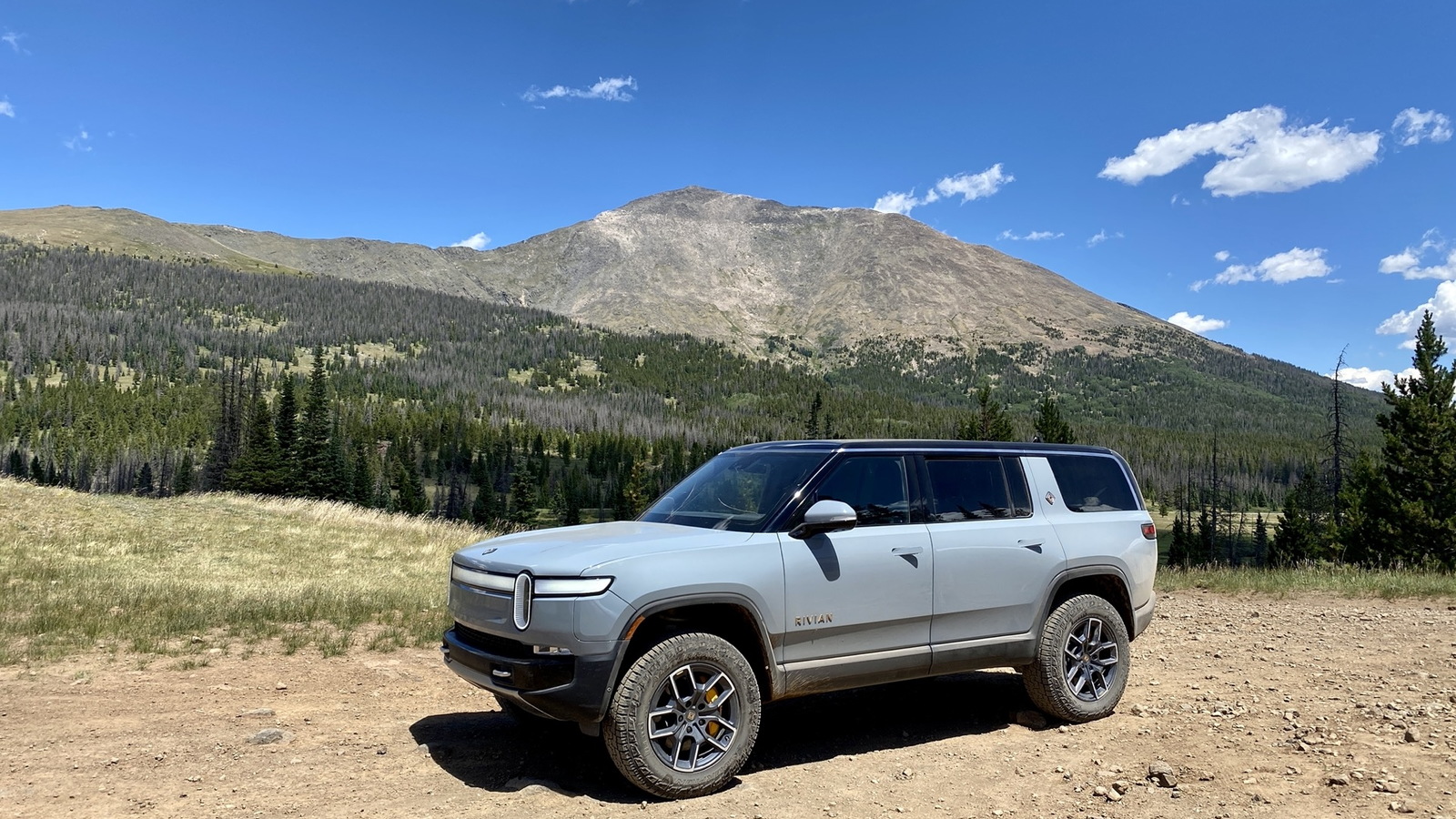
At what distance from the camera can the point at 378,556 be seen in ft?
62.9

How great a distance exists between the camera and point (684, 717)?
514 cm

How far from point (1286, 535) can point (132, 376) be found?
618 feet

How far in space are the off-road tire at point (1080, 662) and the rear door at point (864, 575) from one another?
50.8 inches

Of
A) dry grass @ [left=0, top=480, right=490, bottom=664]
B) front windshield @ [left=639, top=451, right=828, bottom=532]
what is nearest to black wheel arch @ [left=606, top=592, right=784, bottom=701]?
front windshield @ [left=639, top=451, right=828, bottom=532]

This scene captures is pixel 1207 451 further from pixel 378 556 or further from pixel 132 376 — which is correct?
pixel 132 376

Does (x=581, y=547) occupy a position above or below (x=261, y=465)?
above

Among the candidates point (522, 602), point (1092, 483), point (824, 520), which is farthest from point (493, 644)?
point (1092, 483)

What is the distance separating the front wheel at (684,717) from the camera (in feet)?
16.2

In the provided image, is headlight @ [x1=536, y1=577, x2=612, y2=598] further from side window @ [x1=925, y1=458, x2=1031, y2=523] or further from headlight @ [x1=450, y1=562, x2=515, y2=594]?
side window @ [x1=925, y1=458, x2=1031, y2=523]

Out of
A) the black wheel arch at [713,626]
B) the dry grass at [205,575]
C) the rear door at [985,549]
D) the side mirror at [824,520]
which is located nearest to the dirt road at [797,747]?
the black wheel arch at [713,626]

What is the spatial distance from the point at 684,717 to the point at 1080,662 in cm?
366

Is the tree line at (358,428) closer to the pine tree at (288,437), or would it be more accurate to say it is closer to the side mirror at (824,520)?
the pine tree at (288,437)

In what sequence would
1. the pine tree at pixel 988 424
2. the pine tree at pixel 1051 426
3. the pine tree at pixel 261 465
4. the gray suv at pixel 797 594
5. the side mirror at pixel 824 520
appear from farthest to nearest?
the pine tree at pixel 261 465, the pine tree at pixel 988 424, the pine tree at pixel 1051 426, the side mirror at pixel 824 520, the gray suv at pixel 797 594

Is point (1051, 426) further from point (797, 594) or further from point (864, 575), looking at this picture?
point (797, 594)
